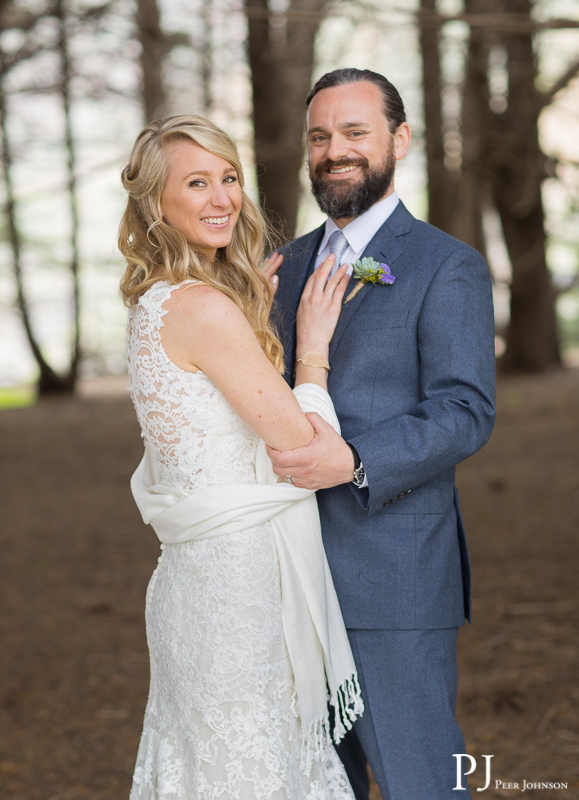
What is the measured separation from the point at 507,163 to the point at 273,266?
6183 millimetres

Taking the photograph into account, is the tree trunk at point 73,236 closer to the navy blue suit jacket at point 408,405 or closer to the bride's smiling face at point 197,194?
the bride's smiling face at point 197,194

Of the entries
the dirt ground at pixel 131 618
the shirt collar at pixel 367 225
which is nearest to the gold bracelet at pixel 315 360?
the shirt collar at pixel 367 225

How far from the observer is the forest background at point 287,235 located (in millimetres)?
3906

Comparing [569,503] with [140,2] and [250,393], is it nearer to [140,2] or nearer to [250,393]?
[250,393]

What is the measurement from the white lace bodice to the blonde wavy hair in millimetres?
77

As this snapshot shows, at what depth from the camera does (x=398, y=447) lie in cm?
222

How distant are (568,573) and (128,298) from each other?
395 cm

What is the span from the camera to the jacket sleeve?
222 centimetres

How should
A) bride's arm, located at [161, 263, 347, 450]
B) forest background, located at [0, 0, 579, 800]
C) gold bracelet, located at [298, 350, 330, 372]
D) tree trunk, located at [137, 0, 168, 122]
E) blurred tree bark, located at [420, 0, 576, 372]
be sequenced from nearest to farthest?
bride's arm, located at [161, 263, 347, 450] → gold bracelet, located at [298, 350, 330, 372] → forest background, located at [0, 0, 579, 800] → blurred tree bark, located at [420, 0, 576, 372] → tree trunk, located at [137, 0, 168, 122]

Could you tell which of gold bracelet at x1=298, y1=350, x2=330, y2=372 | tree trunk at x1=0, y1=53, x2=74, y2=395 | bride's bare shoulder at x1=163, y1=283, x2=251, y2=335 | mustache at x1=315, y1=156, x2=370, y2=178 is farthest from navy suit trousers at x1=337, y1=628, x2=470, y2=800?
tree trunk at x1=0, y1=53, x2=74, y2=395

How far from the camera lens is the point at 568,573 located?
5398 millimetres

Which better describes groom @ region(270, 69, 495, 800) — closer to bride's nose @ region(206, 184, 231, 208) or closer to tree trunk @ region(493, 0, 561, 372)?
bride's nose @ region(206, 184, 231, 208)

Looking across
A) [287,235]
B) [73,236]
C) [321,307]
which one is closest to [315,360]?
[321,307]

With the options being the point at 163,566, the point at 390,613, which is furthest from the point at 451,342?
the point at 163,566
